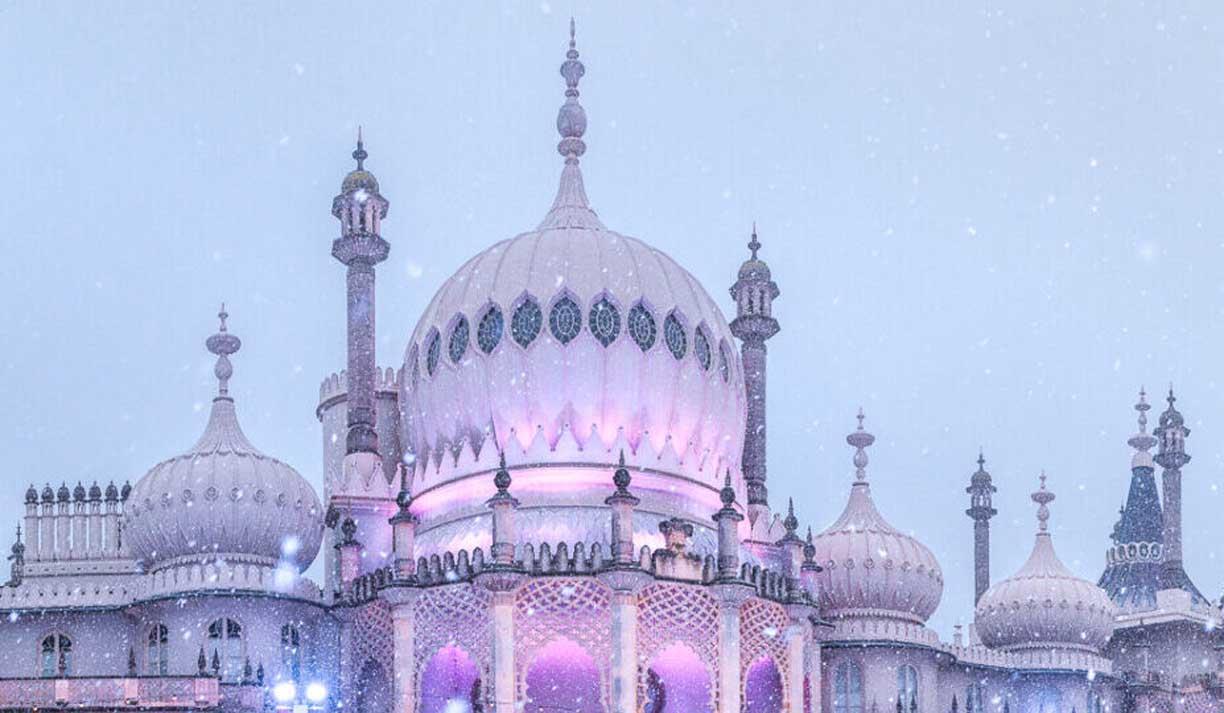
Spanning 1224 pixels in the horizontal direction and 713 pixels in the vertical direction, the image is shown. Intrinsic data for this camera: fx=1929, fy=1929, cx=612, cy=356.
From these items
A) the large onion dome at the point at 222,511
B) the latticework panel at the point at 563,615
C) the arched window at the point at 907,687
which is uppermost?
the large onion dome at the point at 222,511

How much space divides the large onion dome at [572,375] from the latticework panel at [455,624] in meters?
3.00

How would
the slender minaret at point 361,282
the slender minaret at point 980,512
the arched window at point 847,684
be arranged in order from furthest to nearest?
the slender minaret at point 980,512 → the arched window at point 847,684 → the slender minaret at point 361,282

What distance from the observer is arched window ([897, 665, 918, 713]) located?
44.8 meters

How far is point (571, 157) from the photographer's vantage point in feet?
146

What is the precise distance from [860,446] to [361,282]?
13.6 m

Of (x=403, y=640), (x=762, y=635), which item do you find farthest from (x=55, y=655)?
(x=762, y=635)

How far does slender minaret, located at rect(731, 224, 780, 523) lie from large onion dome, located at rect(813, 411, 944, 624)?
2.05 m

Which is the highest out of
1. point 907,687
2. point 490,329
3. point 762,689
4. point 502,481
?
point 490,329

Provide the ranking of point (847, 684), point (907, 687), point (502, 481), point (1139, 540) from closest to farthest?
point (502, 481), point (847, 684), point (907, 687), point (1139, 540)

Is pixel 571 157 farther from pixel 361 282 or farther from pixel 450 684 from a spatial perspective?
pixel 450 684

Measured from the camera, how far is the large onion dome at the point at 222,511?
39469 mm

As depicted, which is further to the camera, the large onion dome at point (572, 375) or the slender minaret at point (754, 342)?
the slender minaret at point (754, 342)

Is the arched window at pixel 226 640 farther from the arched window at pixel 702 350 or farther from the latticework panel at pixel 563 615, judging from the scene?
the arched window at pixel 702 350

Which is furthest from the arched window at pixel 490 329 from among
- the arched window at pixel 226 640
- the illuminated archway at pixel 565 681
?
the arched window at pixel 226 640
